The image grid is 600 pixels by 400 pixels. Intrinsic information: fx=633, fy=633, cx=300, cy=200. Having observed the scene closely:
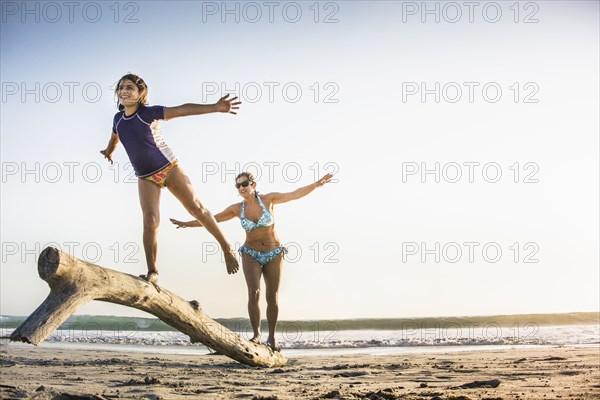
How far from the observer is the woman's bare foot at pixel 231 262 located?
6.97 meters

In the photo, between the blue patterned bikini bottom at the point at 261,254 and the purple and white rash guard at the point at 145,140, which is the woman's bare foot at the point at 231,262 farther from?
the blue patterned bikini bottom at the point at 261,254

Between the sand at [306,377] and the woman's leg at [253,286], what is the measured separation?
64cm

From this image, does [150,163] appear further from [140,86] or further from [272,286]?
[272,286]

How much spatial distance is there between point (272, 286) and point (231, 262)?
2.21 m

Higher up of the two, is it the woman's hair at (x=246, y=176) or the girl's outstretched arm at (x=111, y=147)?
the girl's outstretched arm at (x=111, y=147)

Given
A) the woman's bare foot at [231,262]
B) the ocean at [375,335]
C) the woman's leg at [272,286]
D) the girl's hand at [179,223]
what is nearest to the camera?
the woman's bare foot at [231,262]

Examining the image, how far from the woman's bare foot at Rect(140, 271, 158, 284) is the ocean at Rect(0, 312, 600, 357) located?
606 centimetres

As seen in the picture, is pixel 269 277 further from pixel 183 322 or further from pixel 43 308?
pixel 43 308

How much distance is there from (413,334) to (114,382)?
11.5 m

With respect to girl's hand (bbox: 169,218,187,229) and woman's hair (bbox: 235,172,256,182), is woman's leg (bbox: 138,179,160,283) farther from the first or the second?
woman's hair (bbox: 235,172,256,182)

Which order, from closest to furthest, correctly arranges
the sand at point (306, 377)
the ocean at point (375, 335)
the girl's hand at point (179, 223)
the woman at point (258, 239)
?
1. the sand at point (306, 377)
2. the girl's hand at point (179, 223)
3. the woman at point (258, 239)
4. the ocean at point (375, 335)

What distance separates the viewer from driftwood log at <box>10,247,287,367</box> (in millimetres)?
5119

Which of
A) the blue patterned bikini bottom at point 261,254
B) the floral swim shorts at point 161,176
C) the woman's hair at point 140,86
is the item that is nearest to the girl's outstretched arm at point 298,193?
the blue patterned bikini bottom at point 261,254

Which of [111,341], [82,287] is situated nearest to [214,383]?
[82,287]
